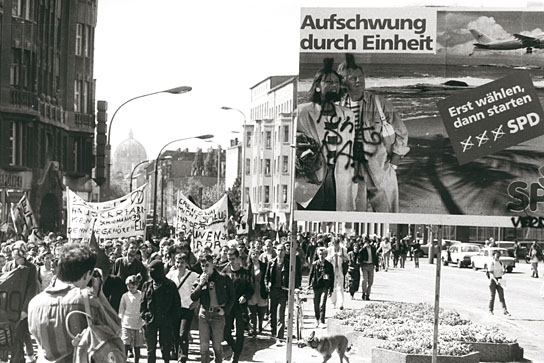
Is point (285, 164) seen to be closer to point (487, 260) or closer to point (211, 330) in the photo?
point (487, 260)

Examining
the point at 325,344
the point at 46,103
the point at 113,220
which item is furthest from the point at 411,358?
the point at 46,103

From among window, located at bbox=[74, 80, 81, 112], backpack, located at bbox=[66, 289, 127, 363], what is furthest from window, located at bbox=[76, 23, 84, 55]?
backpack, located at bbox=[66, 289, 127, 363]

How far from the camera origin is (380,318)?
2130 centimetres

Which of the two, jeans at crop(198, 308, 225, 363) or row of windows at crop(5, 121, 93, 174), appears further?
row of windows at crop(5, 121, 93, 174)

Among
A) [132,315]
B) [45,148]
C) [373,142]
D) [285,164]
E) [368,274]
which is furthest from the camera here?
[285,164]

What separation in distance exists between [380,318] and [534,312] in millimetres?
10198

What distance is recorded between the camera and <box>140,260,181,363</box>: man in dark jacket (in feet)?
49.3

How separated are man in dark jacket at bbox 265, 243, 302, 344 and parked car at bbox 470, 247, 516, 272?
34648 mm

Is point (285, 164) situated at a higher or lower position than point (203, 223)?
higher

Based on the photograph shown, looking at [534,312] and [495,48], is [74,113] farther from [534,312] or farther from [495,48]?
[495,48]

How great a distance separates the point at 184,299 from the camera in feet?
53.8

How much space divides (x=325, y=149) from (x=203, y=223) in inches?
788

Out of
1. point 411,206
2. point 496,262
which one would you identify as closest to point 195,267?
point 411,206

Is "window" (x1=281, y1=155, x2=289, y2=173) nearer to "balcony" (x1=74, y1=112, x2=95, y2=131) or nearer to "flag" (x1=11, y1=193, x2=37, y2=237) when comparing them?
"balcony" (x1=74, y1=112, x2=95, y2=131)
